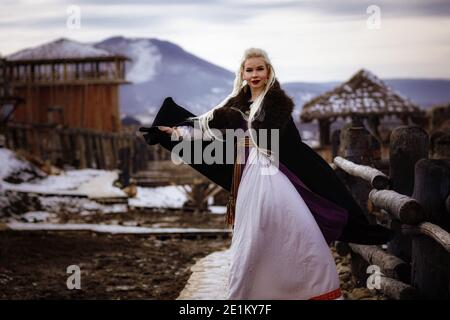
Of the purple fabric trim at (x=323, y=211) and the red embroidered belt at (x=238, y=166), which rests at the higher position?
the red embroidered belt at (x=238, y=166)

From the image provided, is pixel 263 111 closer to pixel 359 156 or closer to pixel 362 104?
pixel 359 156

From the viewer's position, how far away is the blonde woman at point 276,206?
12.2ft

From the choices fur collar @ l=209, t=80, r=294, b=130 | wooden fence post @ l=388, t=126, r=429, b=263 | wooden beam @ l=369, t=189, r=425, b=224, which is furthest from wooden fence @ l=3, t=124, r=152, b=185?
wooden beam @ l=369, t=189, r=425, b=224

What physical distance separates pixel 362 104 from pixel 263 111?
39.7ft

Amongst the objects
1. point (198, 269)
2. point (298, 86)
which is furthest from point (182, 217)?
point (298, 86)

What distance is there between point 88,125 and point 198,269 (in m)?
29.9

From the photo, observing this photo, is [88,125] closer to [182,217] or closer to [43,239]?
[182,217]

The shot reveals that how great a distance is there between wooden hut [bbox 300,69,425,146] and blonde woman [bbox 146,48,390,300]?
11429 mm

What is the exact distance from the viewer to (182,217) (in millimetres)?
13852

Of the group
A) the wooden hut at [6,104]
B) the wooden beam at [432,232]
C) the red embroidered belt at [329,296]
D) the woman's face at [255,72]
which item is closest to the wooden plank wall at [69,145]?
the wooden hut at [6,104]

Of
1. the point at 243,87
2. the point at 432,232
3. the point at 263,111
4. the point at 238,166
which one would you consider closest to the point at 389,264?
the point at 432,232

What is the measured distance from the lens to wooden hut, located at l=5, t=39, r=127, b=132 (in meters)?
35.2

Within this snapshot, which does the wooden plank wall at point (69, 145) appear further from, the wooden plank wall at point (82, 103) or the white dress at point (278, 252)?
the white dress at point (278, 252)

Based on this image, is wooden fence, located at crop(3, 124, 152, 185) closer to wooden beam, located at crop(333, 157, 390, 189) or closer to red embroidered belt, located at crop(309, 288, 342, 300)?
wooden beam, located at crop(333, 157, 390, 189)
